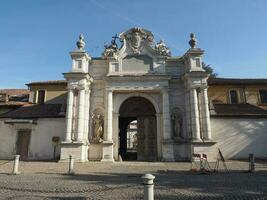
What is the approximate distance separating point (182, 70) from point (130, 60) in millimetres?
4469

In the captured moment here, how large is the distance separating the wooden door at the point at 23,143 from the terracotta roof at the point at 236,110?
52.4 feet

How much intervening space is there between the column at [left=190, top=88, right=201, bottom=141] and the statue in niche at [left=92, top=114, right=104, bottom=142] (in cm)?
707

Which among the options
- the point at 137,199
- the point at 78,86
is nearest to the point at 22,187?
the point at 137,199

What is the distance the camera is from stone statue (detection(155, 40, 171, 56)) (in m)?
21.0

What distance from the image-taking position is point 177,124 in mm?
19672

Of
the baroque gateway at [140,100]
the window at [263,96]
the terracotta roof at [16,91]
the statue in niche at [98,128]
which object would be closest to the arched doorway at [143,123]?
the baroque gateway at [140,100]

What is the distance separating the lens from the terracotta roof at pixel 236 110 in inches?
822

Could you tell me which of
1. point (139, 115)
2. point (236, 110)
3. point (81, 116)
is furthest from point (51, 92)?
point (236, 110)

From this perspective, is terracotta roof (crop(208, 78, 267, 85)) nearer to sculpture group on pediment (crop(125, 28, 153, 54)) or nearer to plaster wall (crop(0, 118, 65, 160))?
sculpture group on pediment (crop(125, 28, 153, 54))

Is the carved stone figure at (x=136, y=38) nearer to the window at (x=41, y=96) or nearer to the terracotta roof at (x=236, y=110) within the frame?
the terracotta roof at (x=236, y=110)

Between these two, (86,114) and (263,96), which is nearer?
(86,114)

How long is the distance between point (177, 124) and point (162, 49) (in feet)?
21.2

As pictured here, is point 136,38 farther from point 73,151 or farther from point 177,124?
point 73,151

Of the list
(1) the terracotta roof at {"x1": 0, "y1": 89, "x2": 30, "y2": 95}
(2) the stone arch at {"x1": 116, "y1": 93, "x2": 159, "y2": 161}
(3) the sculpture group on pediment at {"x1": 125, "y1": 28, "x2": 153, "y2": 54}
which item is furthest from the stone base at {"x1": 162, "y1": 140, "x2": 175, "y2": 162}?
(1) the terracotta roof at {"x1": 0, "y1": 89, "x2": 30, "y2": 95}
